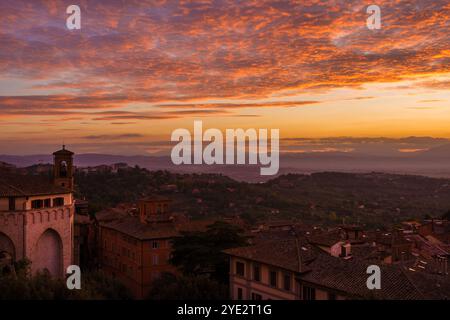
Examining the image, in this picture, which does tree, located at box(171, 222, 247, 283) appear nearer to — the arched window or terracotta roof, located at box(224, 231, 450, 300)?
terracotta roof, located at box(224, 231, 450, 300)

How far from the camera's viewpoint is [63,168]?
147 feet

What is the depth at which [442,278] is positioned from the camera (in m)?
23.8

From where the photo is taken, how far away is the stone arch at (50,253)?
3512cm

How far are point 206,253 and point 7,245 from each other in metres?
13.2

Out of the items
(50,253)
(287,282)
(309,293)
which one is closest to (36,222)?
(50,253)

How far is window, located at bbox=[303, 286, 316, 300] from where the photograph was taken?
79.3ft

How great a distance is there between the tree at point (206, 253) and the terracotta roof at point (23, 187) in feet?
33.7

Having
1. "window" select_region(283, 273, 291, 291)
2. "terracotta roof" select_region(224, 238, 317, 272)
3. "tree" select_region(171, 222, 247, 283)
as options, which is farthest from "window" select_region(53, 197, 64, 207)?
"window" select_region(283, 273, 291, 291)

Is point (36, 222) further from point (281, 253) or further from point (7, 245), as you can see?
point (281, 253)

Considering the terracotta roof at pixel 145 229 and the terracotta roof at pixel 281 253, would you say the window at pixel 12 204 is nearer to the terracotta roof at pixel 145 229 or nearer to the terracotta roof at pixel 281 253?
the terracotta roof at pixel 145 229

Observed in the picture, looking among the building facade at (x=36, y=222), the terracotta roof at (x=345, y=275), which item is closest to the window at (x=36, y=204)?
the building facade at (x=36, y=222)

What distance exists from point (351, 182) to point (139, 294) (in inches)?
3616

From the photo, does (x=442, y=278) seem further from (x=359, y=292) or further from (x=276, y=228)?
(x=276, y=228)
